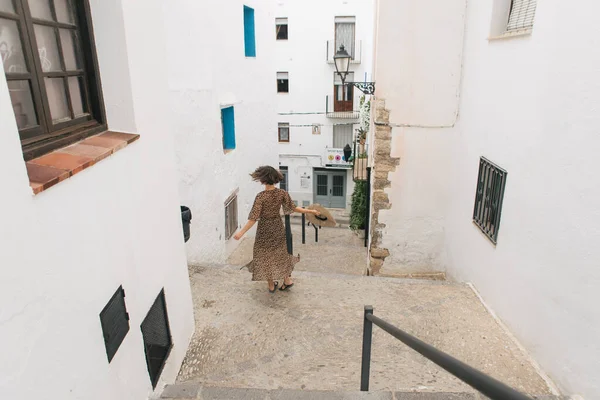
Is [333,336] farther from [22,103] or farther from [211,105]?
[211,105]

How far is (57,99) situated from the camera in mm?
2041

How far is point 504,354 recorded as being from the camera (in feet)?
11.6

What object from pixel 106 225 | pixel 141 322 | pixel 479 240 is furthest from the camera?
pixel 479 240

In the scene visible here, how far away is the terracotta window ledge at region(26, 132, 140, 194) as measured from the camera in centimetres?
159

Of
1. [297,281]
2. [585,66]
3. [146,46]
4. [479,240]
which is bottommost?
[297,281]

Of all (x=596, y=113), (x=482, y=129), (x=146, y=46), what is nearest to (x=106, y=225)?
(x=146, y=46)

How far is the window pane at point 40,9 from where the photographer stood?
1.84 metres

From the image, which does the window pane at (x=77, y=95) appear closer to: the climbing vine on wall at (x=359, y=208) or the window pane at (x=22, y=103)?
the window pane at (x=22, y=103)

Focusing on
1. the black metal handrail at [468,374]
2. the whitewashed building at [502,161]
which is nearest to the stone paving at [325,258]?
the whitewashed building at [502,161]

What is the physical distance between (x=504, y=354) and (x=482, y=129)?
257cm

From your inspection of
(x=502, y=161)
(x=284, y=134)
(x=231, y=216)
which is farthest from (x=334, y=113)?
(x=502, y=161)

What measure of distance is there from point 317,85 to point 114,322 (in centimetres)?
1715

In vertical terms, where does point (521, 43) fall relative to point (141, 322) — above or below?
above

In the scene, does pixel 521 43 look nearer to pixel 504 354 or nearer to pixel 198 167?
pixel 504 354
